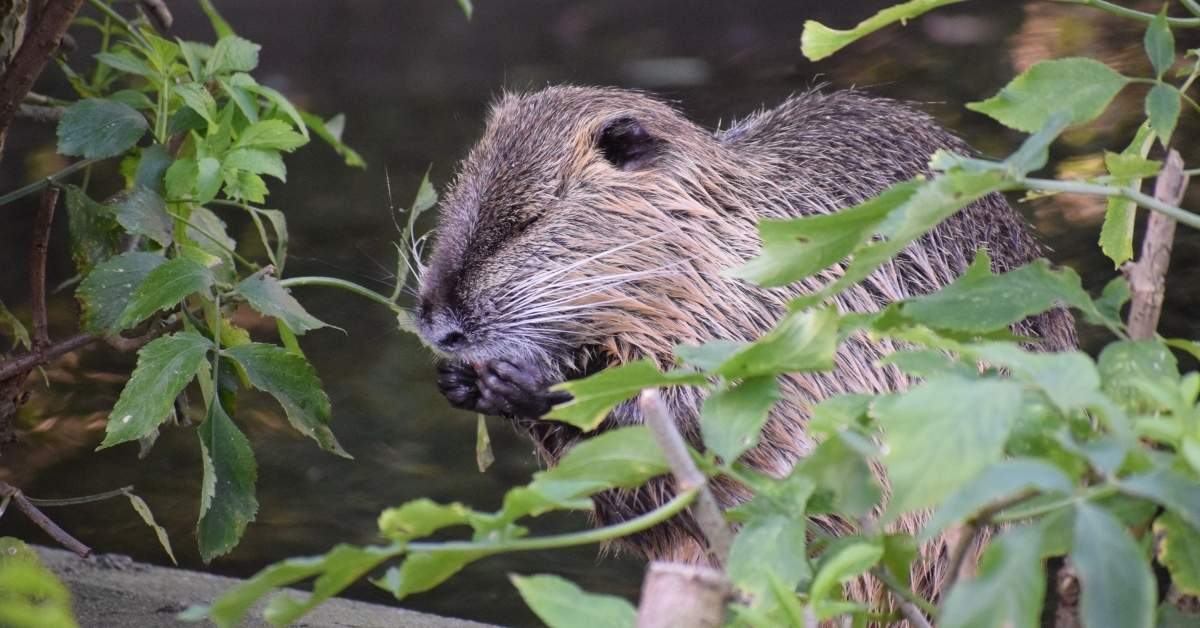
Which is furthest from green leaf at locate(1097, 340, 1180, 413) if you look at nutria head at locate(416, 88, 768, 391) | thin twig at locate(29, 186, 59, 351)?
thin twig at locate(29, 186, 59, 351)

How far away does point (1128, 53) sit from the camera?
15.1 feet

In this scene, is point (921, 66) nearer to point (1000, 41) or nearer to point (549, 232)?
point (1000, 41)

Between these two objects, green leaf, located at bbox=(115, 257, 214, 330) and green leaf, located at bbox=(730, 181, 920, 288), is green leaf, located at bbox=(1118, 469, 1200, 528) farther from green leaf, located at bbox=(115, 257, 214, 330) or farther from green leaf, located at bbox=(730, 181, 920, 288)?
green leaf, located at bbox=(115, 257, 214, 330)

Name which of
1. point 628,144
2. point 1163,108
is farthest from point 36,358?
point 1163,108

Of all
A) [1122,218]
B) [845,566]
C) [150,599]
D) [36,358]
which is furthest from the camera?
[150,599]

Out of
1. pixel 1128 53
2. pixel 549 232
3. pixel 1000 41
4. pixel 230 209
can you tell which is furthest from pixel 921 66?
pixel 549 232

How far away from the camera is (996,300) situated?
3.59 ft

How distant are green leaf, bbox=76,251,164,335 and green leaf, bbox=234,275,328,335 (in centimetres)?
12

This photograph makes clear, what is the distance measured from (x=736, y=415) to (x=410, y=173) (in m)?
3.77

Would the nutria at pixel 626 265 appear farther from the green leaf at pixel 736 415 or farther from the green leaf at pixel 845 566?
the green leaf at pixel 845 566

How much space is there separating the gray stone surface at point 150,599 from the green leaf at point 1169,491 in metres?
1.71

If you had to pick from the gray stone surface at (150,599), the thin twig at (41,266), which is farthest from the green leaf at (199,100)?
the gray stone surface at (150,599)

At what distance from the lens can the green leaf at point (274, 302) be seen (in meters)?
1.82

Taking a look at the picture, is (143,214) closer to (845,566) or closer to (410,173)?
(845,566)
